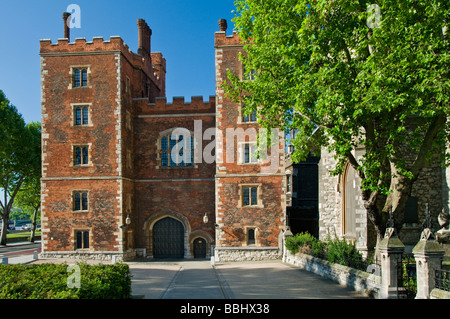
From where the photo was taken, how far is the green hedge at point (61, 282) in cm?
896

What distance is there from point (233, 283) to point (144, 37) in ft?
78.7

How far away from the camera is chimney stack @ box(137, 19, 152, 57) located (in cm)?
3472

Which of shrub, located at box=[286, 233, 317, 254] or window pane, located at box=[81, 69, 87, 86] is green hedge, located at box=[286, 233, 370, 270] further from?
window pane, located at box=[81, 69, 87, 86]

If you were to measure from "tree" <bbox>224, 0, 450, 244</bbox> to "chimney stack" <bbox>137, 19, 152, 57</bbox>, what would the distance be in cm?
1949

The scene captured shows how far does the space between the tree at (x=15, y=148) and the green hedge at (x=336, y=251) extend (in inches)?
1052

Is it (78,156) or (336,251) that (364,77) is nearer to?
(336,251)

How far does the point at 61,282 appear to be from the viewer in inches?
390

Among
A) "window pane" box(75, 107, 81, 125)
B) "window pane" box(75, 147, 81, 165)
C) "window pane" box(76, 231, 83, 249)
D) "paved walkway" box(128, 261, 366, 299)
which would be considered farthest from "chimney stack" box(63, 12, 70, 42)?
"paved walkway" box(128, 261, 366, 299)

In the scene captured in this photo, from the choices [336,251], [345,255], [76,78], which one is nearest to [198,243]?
[76,78]

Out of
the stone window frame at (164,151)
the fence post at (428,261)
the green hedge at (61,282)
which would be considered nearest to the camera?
the green hedge at (61,282)

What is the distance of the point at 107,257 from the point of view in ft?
93.0

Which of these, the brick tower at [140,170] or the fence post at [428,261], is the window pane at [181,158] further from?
the fence post at [428,261]

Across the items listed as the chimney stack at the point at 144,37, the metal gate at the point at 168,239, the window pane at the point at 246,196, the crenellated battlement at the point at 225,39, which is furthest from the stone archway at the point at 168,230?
the chimney stack at the point at 144,37
